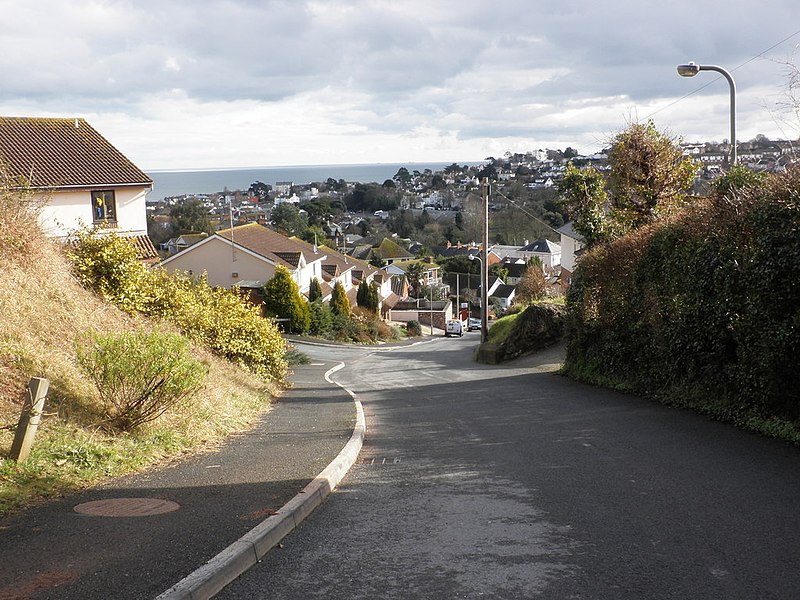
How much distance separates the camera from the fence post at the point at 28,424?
23.4 ft

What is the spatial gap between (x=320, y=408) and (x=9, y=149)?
2084 centimetres

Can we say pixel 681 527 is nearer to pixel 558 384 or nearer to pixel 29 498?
pixel 29 498

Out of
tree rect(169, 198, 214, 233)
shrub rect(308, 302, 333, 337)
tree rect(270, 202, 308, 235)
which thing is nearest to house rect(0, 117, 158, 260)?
shrub rect(308, 302, 333, 337)

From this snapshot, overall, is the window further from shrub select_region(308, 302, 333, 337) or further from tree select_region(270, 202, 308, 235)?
tree select_region(270, 202, 308, 235)

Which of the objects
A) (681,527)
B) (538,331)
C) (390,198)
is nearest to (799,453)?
(681,527)

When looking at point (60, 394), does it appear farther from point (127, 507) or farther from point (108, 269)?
point (108, 269)

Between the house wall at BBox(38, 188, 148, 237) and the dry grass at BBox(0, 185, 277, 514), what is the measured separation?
14.2 meters

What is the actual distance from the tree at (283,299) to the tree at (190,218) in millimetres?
45727

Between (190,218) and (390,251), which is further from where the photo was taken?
(390,251)

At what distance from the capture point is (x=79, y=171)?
30250 millimetres

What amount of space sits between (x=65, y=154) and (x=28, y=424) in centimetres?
2666

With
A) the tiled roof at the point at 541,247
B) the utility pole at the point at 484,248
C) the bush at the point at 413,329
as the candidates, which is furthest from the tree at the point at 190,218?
the utility pole at the point at 484,248

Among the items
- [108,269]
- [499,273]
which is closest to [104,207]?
[108,269]

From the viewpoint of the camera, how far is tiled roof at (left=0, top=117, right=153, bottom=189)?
96.2 feet
